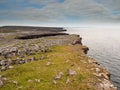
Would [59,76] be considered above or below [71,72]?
below

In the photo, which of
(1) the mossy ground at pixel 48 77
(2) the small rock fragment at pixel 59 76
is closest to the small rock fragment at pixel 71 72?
(1) the mossy ground at pixel 48 77

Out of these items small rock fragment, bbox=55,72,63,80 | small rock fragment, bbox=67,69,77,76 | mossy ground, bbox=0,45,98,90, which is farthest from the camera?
small rock fragment, bbox=67,69,77,76

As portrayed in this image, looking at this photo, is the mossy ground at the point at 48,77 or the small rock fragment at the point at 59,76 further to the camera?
the small rock fragment at the point at 59,76

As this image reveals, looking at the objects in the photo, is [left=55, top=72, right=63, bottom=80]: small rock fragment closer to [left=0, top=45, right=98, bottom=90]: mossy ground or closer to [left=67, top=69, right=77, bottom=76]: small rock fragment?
[left=0, top=45, right=98, bottom=90]: mossy ground

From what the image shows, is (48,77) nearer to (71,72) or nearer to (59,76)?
(59,76)

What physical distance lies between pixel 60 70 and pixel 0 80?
10066 millimetres

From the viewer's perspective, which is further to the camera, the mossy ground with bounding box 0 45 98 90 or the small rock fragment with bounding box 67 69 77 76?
the small rock fragment with bounding box 67 69 77 76

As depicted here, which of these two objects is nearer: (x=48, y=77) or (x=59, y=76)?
(x=48, y=77)

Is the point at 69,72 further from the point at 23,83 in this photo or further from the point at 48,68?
the point at 23,83

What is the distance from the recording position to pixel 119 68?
56531 mm

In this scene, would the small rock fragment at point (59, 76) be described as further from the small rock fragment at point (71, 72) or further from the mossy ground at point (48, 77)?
the small rock fragment at point (71, 72)

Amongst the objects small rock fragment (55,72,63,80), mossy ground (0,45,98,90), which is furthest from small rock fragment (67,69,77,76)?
small rock fragment (55,72,63,80)

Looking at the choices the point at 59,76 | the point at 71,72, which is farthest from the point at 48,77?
the point at 71,72

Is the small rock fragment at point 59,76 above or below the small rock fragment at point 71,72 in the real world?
below
